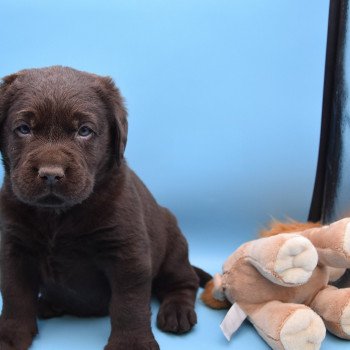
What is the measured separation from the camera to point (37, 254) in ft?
8.31

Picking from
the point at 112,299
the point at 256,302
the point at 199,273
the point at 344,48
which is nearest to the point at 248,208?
the point at 199,273

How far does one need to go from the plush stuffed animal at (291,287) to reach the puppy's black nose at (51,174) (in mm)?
891

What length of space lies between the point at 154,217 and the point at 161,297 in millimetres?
431

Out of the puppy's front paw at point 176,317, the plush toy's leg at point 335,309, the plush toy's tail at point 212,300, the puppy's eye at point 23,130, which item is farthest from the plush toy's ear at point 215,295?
the puppy's eye at point 23,130

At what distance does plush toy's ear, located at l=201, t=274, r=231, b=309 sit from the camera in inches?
114

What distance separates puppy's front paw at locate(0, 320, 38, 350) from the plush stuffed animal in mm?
855

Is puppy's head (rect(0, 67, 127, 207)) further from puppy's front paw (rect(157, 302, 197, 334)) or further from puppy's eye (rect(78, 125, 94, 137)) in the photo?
puppy's front paw (rect(157, 302, 197, 334))

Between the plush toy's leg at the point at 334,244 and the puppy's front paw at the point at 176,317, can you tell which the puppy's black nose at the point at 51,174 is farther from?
the plush toy's leg at the point at 334,244

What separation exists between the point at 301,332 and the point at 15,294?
1181 millimetres

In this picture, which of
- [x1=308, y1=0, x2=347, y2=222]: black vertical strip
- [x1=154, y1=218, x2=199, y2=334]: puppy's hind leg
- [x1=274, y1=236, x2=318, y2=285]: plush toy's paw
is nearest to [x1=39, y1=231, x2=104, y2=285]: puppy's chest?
[x1=154, y1=218, x2=199, y2=334]: puppy's hind leg

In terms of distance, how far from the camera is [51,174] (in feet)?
7.09

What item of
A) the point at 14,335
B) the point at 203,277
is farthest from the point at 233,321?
the point at 14,335

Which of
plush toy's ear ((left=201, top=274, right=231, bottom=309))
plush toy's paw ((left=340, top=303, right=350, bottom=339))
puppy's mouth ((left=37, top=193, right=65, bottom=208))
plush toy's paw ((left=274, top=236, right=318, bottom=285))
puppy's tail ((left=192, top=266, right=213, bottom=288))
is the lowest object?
puppy's tail ((left=192, top=266, right=213, bottom=288))

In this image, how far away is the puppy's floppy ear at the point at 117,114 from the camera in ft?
8.12
